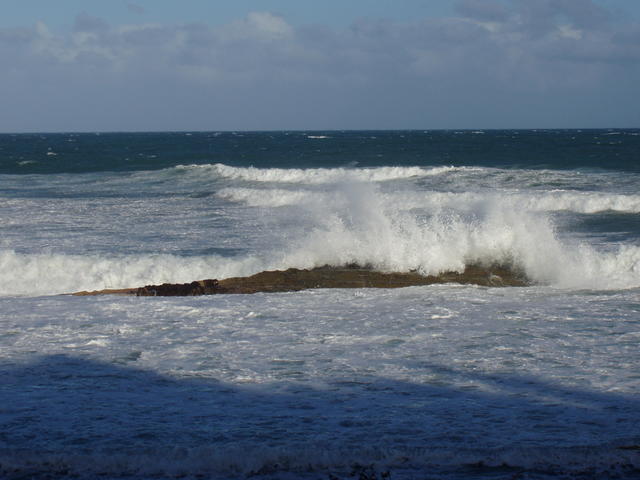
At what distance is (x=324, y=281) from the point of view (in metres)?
10.9

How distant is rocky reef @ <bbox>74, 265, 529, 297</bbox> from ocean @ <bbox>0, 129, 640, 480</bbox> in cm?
29

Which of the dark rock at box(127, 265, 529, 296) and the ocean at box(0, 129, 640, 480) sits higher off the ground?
the dark rock at box(127, 265, 529, 296)

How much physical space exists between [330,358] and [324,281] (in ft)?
11.8

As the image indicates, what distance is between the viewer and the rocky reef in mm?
10414

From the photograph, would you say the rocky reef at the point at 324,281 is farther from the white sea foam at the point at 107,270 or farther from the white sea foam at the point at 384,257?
the white sea foam at the point at 107,270

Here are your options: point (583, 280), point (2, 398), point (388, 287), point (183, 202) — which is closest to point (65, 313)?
point (2, 398)

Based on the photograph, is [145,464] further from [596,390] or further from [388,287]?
[388,287]

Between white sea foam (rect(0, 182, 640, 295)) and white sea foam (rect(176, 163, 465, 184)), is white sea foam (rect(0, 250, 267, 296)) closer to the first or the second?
white sea foam (rect(0, 182, 640, 295))

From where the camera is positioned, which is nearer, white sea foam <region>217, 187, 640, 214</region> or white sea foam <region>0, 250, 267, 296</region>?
white sea foam <region>0, 250, 267, 296</region>

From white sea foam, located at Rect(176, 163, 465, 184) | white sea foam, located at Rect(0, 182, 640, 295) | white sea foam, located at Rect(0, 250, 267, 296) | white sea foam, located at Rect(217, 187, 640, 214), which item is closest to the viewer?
white sea foam, located at Rect(0, 182, 640, 295)

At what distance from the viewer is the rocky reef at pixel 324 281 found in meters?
10.4

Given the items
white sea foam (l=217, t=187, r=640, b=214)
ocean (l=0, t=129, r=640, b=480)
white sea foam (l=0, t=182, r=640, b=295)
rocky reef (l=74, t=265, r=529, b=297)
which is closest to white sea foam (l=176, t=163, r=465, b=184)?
white sea foam (l=217, t=187, r=640, b=214)

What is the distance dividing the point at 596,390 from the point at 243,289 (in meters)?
5.19

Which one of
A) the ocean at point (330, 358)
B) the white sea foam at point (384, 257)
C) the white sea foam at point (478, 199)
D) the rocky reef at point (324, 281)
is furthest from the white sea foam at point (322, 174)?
the rocky reef at point (324, 281)
